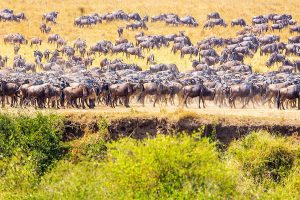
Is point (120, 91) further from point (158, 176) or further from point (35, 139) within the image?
point (158, 176)

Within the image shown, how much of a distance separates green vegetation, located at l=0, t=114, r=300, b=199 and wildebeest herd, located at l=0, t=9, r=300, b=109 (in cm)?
568

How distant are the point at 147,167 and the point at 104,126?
1262 centimetres

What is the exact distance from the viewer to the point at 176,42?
7550 centimetres

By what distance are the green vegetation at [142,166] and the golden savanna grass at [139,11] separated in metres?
30.6

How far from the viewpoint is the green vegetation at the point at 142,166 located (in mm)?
27469

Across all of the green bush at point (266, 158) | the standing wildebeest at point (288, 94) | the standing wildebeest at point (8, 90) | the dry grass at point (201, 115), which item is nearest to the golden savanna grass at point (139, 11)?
the standing wildebeest at point (288, 94)

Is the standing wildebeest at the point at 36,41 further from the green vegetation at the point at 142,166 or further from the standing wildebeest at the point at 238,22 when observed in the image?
the green vegetation at the point at 142,166

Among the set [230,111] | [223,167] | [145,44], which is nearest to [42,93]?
[230,111]

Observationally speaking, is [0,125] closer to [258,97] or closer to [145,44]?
[258,97]

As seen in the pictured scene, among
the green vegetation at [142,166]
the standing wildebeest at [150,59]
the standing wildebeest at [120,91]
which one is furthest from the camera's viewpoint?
the standing wildebeest at [150,59]

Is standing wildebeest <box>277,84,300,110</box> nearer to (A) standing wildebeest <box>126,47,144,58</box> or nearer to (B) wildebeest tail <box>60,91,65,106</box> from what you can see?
(B) wildebeest tail <box>60,91,65,106</box>

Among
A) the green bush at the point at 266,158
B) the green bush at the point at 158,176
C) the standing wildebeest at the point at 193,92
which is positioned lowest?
the green bush at the point at 266,158

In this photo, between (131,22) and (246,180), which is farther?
(131,22)

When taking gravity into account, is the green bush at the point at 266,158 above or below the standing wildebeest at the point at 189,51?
below
